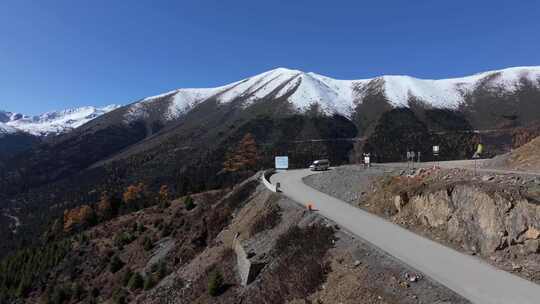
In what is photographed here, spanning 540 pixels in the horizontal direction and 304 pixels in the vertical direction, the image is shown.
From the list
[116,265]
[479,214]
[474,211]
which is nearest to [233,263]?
[474,211]

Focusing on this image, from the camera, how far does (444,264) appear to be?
39.1ft

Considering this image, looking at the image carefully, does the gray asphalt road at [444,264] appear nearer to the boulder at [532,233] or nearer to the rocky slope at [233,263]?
the rocky slope at [233,263]

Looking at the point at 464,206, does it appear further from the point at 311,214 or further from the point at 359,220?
the point at 311,214

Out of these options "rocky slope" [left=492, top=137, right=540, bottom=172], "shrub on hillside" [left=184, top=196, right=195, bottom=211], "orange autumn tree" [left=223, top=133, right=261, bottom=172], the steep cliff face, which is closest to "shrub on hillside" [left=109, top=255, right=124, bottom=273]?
"shrub on hillside" [left=184, top=196, right=195, bottom=211]

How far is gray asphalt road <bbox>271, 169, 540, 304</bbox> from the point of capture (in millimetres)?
9797

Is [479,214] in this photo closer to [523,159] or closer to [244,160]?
[523,159]

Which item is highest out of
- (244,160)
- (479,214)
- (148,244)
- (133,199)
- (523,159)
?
(523,159)

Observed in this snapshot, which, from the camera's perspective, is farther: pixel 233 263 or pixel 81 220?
pixel 81 220

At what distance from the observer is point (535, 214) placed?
1145 cm

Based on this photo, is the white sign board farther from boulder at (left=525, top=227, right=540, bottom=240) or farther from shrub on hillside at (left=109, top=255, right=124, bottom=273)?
boulder at (left=525, top=227, right=540, bottom=240)

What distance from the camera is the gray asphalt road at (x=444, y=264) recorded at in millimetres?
9797

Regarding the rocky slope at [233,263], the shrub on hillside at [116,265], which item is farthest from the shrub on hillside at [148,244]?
the shrub on hillside at [116,265]

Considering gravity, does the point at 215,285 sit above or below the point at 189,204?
above

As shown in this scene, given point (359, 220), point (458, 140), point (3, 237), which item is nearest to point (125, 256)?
point (359, 220)
